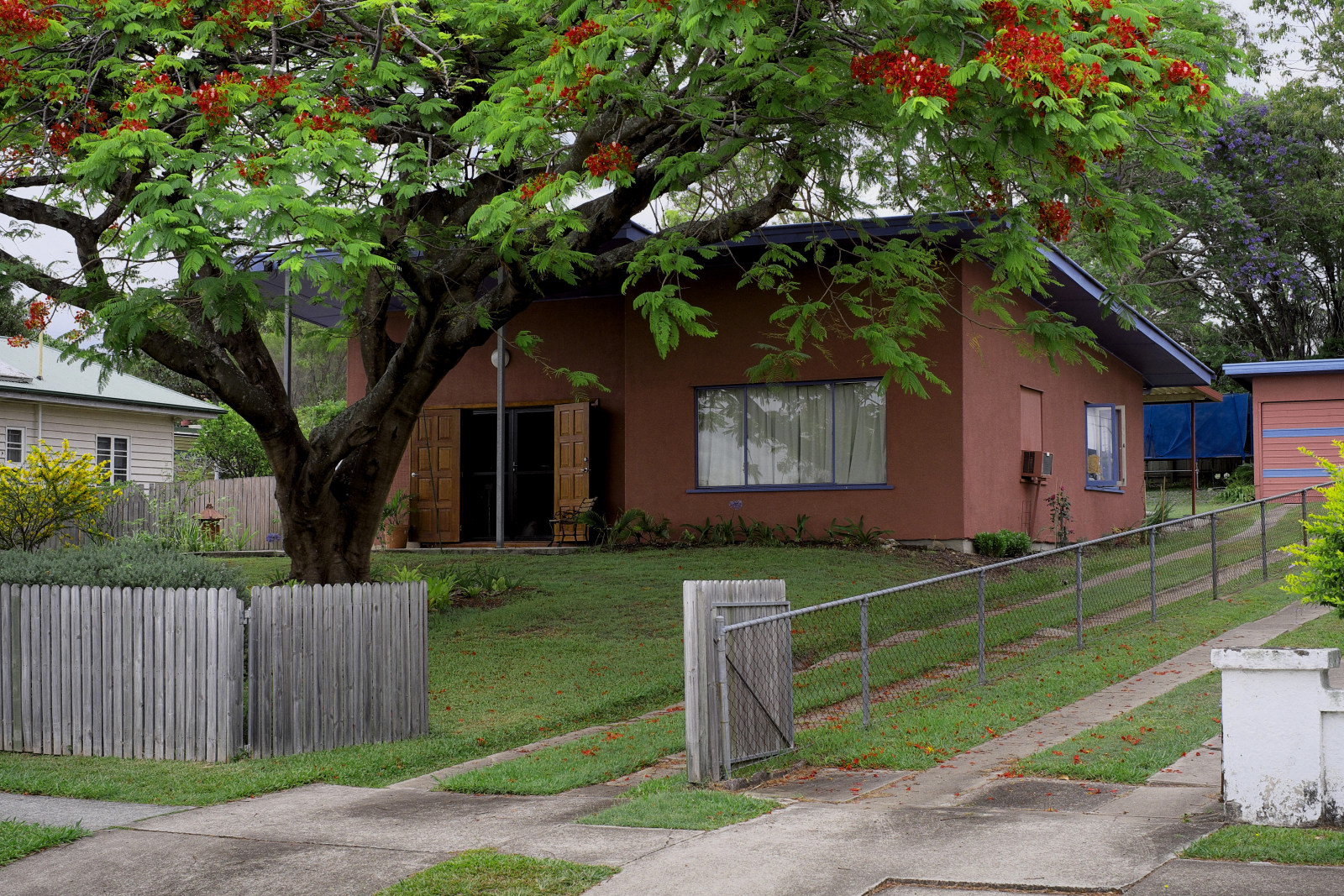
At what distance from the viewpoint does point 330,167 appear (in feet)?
31.3

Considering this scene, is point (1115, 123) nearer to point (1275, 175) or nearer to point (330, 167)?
point (330, 167)

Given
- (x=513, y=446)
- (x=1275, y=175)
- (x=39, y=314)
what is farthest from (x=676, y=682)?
(x=1275, y=175)

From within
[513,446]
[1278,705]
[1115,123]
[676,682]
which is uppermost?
[1115,123]

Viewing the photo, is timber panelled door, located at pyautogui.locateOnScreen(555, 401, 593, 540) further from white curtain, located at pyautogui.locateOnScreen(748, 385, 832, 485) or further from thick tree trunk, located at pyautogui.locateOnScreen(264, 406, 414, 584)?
thick tree trunk, located at pyautogui.locateOnScreen(264, 406, 414, 584)

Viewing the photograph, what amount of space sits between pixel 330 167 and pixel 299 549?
17.6ft

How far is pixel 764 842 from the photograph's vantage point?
19.1ft

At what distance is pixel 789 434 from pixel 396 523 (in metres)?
7.00

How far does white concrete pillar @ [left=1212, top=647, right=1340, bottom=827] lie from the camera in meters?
5.69

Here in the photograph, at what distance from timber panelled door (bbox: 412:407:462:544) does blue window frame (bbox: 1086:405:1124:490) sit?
37.3ft

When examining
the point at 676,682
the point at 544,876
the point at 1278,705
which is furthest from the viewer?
the point at 676,682

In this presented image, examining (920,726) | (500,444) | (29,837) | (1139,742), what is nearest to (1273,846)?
(1139,742)

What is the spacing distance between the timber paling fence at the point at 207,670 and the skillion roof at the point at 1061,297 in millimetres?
3172

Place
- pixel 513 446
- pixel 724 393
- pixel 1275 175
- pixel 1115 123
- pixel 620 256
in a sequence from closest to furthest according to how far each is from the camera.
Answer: pixel 1115 123 → pixel 620 256 → pixel 724 393 → pixel 513 446 → pixel 1275 175

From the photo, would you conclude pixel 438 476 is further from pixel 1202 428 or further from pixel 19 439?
pixel 1202 428
